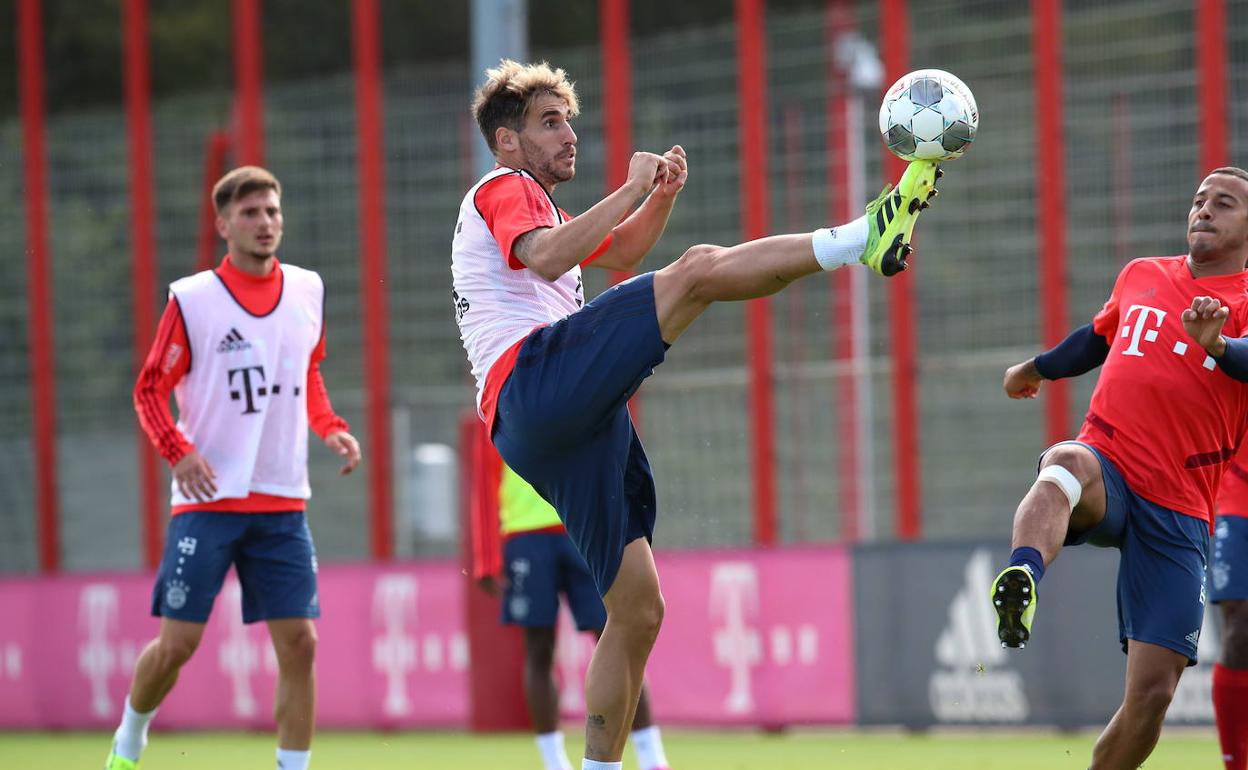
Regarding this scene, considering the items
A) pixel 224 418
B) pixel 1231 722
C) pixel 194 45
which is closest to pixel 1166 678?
pixel 1231 722

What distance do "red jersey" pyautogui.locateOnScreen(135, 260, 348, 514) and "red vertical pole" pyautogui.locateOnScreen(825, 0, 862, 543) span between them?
679 cm

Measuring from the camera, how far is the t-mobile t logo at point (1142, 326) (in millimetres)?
7211

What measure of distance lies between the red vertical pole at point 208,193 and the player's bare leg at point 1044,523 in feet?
38.5

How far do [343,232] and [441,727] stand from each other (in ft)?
14.5

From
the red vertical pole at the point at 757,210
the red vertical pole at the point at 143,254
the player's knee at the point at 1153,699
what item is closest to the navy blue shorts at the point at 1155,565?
the player's knee at the point at 1153,699

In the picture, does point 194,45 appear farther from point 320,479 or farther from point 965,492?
point 965,492

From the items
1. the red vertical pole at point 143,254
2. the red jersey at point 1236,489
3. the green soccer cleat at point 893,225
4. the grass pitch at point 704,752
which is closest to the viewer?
the green soccer cleat at point 893,225

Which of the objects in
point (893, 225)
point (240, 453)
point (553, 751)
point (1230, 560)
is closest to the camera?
point (893, 225)

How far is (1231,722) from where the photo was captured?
779cm

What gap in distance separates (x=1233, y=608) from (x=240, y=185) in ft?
14.4

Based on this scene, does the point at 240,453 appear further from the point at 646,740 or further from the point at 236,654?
the point at 236,654

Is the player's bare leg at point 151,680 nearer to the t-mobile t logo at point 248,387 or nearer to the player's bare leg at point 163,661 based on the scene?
the player's bare leg at point 163,661

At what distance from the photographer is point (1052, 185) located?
1388 cm

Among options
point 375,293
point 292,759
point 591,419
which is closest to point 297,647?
point 292,759
